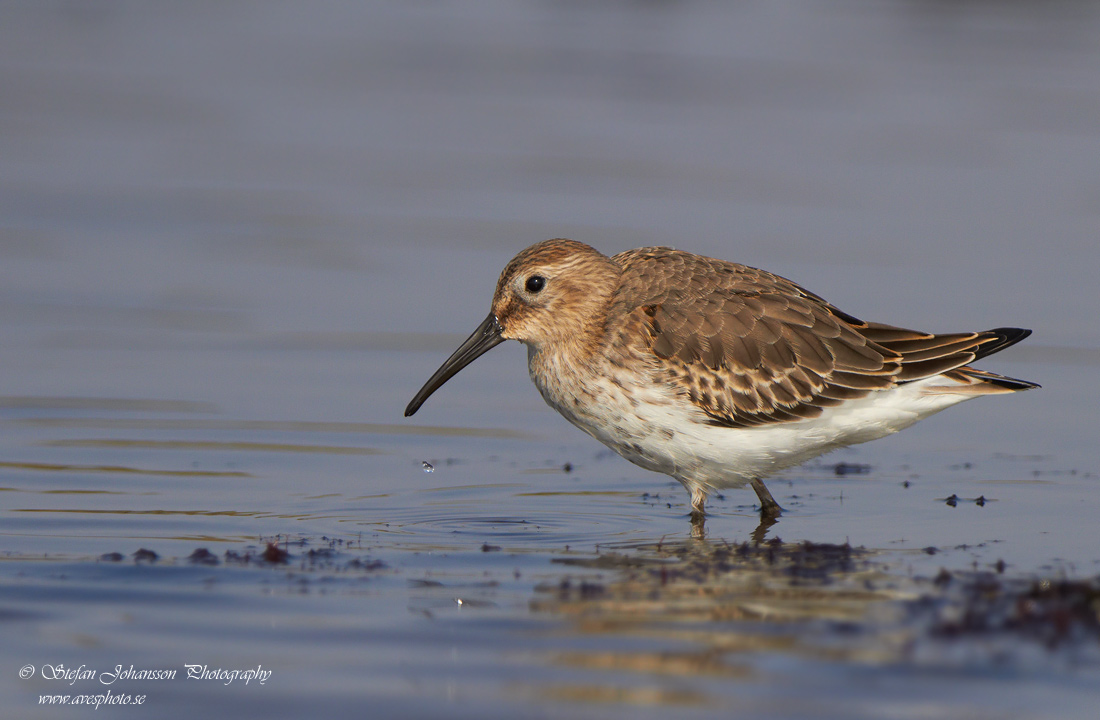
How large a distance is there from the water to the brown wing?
947 millimetres

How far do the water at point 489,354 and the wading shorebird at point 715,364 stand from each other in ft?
2.13

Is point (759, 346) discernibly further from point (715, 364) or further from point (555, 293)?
point (555, 293)

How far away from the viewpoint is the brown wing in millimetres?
9828

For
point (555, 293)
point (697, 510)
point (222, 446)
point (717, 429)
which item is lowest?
point (697, 510)

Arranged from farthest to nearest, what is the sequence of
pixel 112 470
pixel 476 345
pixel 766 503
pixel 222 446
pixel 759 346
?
pixel 222 446, pixel 112 470, pixel 476 345, pixel 766 503, pixel 759 346

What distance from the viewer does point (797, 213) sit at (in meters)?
18.3

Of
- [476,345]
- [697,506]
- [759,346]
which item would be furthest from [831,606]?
[476,345]

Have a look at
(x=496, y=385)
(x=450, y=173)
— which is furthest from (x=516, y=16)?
(x=496, y=385)

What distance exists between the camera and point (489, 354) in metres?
14.8

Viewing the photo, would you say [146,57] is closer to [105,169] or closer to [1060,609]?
[105,169]

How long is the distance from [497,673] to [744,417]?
3348 millimetres

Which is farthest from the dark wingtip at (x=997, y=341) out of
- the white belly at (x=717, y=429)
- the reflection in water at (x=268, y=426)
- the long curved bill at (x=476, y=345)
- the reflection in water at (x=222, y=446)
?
the reflection in water at (x=222, y=446)

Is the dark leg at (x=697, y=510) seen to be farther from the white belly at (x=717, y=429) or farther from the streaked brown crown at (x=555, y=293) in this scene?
the streaked brown crown at (x=555, y=293)

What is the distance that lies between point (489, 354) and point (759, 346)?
5.21 metres
